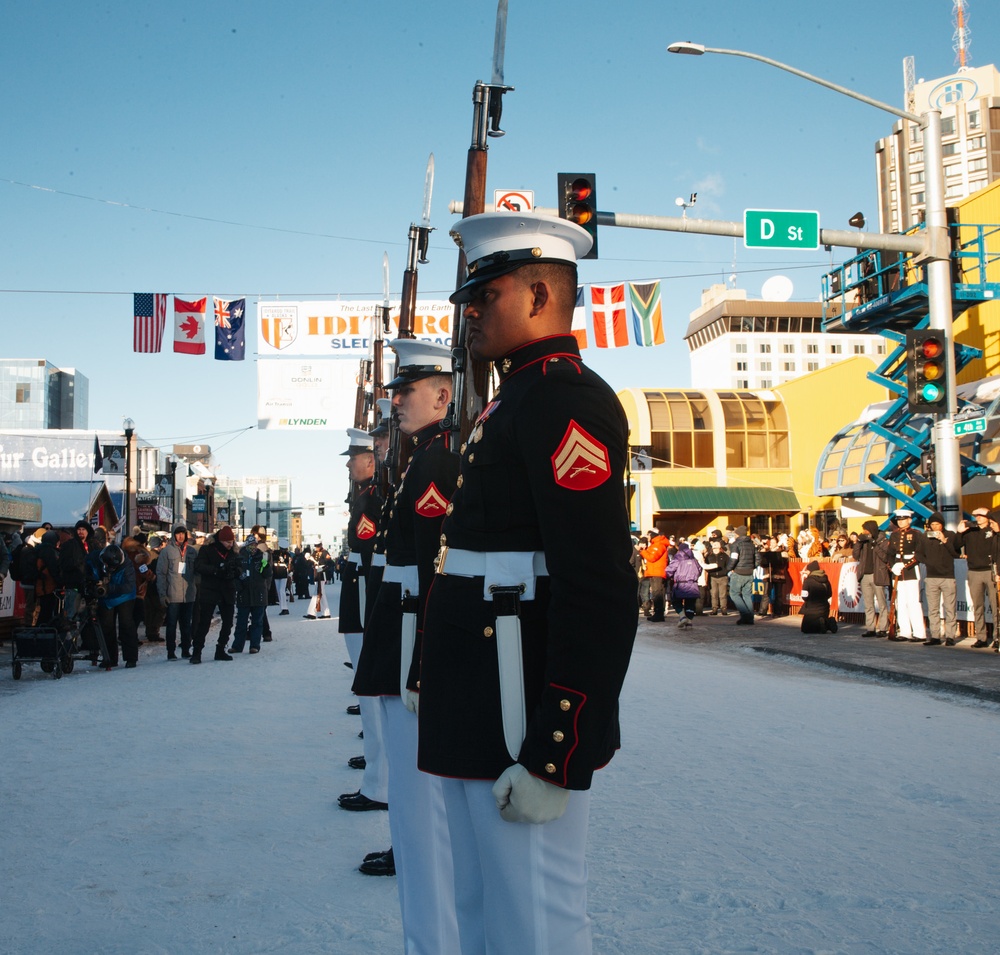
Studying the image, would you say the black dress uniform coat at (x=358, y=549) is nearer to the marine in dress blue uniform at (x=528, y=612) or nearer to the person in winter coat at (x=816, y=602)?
the marine in dress blue uniform at (x=528, y=612)

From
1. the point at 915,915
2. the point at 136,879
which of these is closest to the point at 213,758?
the point at 136,879

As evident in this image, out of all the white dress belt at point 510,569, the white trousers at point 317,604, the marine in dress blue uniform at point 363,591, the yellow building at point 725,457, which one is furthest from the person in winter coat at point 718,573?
the white dress belt at point 510,569

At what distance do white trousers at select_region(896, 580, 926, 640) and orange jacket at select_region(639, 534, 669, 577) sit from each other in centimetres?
663

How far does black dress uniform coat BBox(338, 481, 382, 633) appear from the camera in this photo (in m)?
5.88

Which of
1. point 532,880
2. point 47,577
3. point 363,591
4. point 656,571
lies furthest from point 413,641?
point 656,571

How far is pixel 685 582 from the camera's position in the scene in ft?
67.7

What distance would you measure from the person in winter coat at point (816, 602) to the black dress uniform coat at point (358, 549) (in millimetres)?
11901

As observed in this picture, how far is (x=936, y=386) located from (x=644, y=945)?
11.0 metres

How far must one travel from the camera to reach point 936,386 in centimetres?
1293

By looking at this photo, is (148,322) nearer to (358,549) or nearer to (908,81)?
(358,549)

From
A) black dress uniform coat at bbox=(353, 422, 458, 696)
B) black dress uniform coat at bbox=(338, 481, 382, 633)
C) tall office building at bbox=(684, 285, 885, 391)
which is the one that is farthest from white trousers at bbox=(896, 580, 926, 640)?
tall office building at bbox=(684, 285, 885, 391)

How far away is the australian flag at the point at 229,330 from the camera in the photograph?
2166cm

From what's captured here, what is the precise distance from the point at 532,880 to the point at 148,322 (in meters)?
20.3

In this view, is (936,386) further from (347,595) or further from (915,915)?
(915,915)
